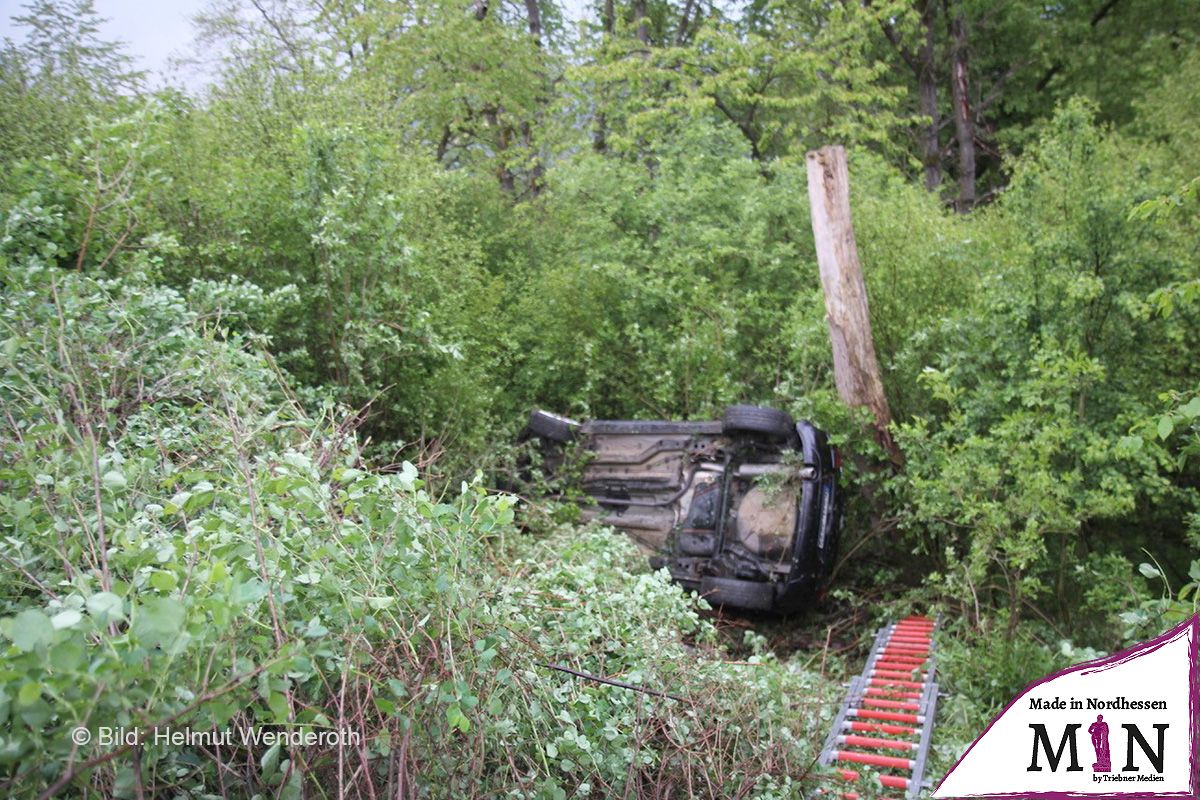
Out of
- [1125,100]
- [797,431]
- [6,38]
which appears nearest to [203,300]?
[6,38]

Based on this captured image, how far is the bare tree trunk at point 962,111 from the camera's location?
18.1 metres

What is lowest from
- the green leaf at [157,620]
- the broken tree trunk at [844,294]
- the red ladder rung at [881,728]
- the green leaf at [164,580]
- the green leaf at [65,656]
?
the red ladder rung at [881,728]

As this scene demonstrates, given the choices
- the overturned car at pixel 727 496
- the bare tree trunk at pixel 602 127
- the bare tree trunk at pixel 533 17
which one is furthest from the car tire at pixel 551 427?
the bare tree trunk at pixel 533 17

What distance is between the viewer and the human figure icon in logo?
8.13 feet

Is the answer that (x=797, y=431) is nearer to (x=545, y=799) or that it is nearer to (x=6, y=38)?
(x=545, y=799)

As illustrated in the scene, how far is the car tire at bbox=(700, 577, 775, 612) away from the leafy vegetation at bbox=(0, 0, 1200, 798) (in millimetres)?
496

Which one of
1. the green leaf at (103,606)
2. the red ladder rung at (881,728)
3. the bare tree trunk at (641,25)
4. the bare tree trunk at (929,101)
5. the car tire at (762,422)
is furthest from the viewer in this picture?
the bare tree trunk at (929,101)

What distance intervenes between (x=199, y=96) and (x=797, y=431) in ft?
23.6

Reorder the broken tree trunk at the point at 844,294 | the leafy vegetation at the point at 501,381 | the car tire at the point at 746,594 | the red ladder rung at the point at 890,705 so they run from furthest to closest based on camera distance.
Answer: the broken tree trunk at the point at 844,294, the car tire at the point at 746,594, the red ladder rung at the point at 890,705, the leafy vegetation at the point at 501,381

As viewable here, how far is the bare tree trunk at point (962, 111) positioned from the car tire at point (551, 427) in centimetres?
1186

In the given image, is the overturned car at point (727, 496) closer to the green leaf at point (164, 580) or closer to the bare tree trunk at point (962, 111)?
the green leaf at point (164, 580)

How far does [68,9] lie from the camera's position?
8.55 m

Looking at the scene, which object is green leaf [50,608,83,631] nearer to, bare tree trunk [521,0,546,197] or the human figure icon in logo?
the human figure icon in logo

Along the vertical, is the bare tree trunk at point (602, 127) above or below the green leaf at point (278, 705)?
above
